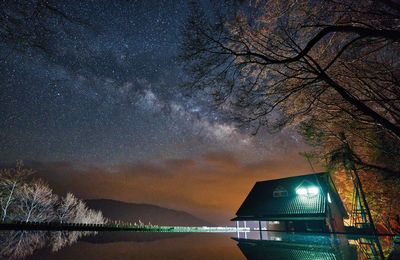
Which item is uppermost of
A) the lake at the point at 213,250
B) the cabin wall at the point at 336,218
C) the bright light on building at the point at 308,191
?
the bright light on building at the point at 308,191

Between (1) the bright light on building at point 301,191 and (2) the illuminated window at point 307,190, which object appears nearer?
(2) the illuminated window at point 307,190

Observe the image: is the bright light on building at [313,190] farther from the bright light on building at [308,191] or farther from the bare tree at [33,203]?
the bare tree at [33,203]

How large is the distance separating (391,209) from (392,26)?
68.1ft

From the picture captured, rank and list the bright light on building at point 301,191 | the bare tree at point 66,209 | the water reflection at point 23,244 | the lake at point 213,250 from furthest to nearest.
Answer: the bare tree at point 66,209 → the bright light on building at point 301,191 → the water reflection at point 23,244 → the lake at point 213,250

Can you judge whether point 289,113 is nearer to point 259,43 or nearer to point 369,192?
point 259,43

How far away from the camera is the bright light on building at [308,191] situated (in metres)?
25.7

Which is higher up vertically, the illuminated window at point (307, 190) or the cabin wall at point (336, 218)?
the illuminated window at point (307, 190)

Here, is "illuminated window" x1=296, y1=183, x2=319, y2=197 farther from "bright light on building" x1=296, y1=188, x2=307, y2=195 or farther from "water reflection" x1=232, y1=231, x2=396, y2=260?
"water reflection" x1=232, y1=231, x2=396, y2=260

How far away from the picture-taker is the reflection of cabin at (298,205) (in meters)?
23.5

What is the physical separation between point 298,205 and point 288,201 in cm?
163

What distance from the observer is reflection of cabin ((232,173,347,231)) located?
77.0ft

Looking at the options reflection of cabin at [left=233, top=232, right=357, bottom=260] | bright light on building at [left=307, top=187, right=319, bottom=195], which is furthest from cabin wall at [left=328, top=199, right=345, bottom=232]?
reflection of cabin at [left=233, top=232, right=357, bottom=260]

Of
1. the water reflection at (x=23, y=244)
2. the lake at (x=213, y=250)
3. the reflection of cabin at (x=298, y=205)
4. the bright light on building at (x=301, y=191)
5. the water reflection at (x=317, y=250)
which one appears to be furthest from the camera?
the bright light on building at (x=301, y=191)

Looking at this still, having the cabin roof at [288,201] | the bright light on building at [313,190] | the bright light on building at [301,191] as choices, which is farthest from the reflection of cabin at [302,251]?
the bright light on building at [301,191]
